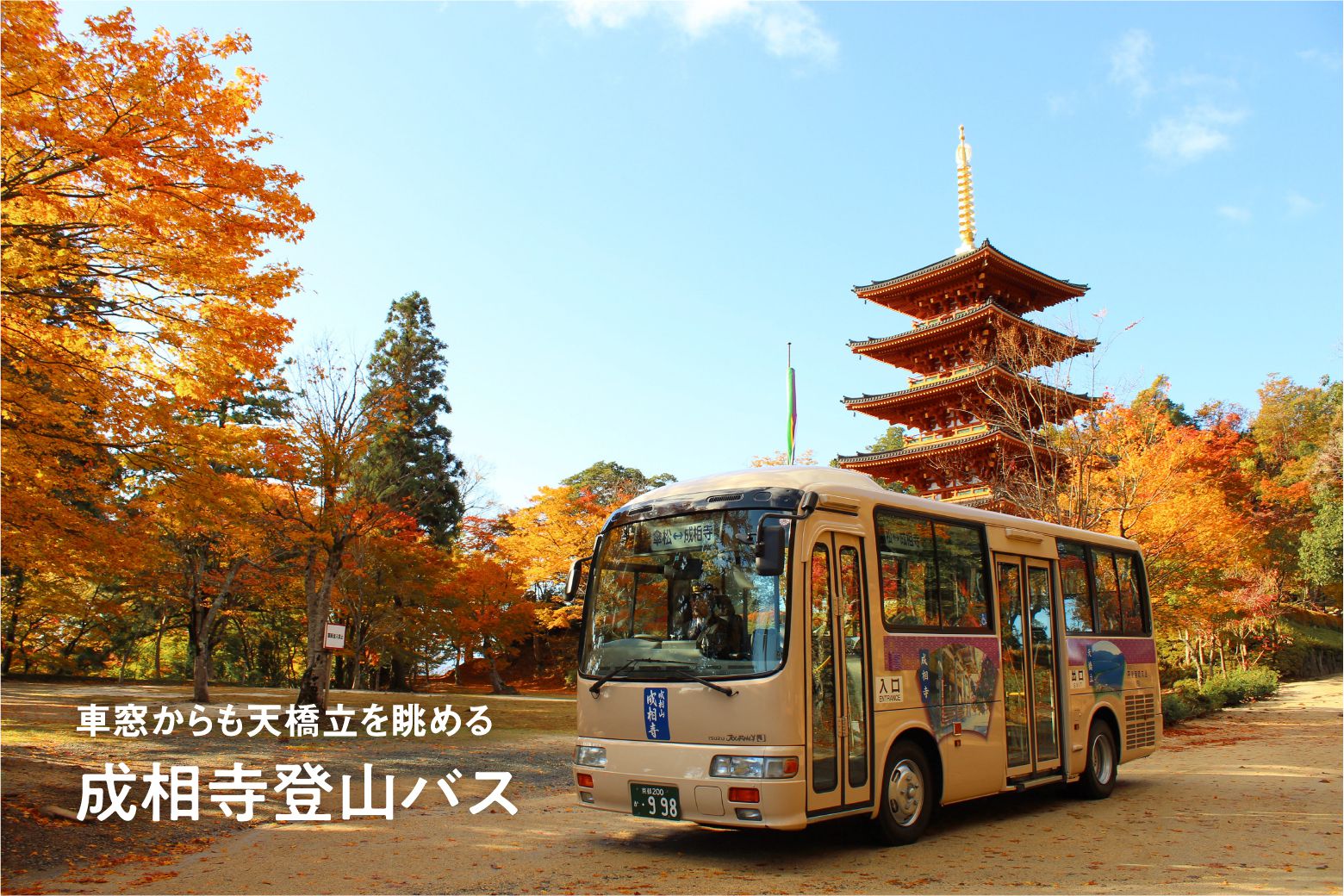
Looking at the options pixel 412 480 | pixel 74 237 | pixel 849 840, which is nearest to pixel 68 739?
pixel 74 237

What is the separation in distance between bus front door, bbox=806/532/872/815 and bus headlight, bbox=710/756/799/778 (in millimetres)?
216

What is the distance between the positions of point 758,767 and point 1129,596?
724cm

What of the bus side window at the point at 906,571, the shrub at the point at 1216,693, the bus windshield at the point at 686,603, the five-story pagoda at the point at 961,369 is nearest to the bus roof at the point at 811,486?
the bus side window at the point at 906,571

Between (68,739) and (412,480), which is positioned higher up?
(412,480)

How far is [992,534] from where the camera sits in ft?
30.2

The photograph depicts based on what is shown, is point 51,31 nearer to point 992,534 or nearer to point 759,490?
point 759,490

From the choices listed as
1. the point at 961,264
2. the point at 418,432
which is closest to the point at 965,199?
the point at 961,264

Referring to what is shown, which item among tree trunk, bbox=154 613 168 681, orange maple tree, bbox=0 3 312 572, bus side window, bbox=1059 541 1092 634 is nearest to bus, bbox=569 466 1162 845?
bus side window, bbox=1059 541 1092 634

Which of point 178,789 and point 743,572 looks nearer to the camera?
point 743,572

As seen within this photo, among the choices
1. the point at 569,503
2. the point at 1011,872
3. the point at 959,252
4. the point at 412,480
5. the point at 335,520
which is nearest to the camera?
the point at 1011,872

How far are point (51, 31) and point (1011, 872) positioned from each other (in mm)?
10370

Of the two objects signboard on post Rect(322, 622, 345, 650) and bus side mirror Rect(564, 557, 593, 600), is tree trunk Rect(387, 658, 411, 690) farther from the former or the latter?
bus side mirror Rect(564, 557, 593, 600)

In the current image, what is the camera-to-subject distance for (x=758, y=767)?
6.51 metres

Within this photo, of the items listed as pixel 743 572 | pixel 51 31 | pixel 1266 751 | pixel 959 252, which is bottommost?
pixel 1266 751
